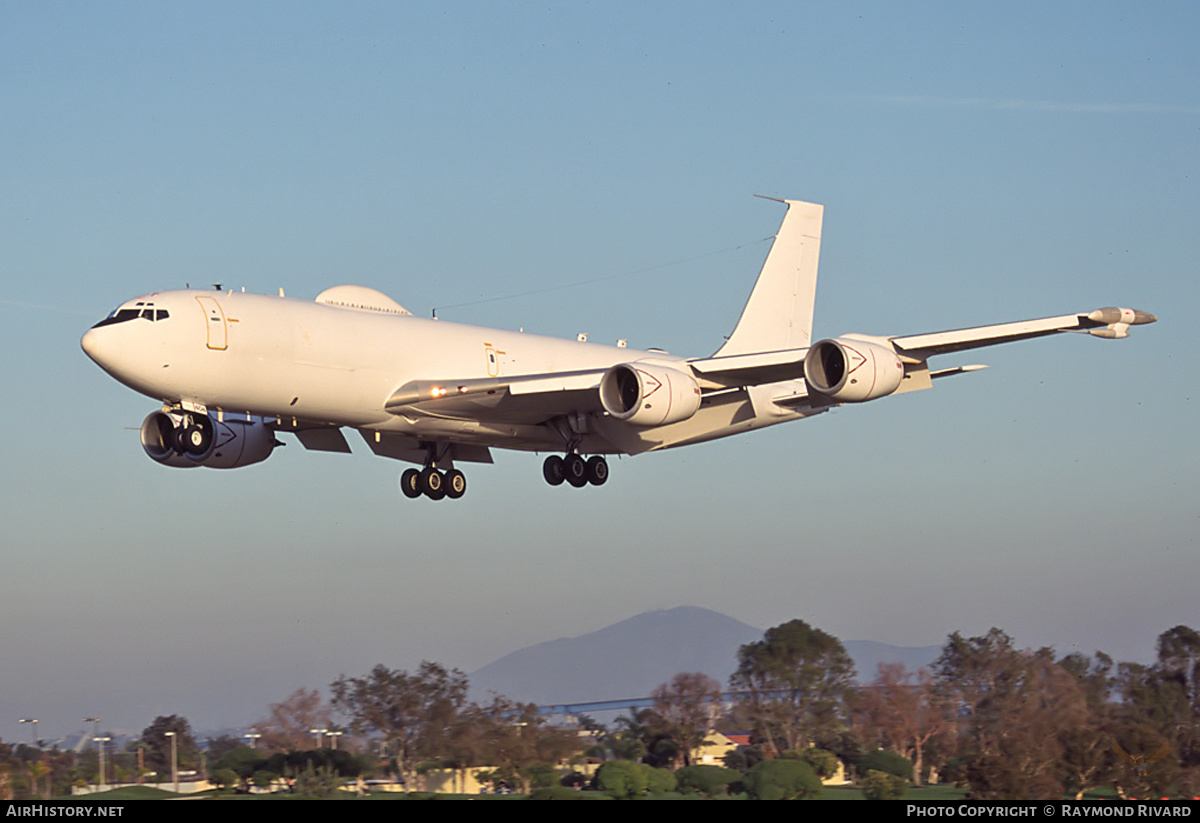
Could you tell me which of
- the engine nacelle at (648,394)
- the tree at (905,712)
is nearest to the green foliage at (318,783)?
the engine nacelle at (648,394)

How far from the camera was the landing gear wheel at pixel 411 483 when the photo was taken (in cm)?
4325

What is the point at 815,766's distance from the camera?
3834cm

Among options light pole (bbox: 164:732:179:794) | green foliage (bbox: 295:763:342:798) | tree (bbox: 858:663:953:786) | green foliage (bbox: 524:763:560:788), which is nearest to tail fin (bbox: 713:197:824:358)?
tree (bbox: 858:663:953:786)

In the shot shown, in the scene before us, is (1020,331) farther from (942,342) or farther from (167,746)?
(167,746)

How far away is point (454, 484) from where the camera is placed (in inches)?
1708

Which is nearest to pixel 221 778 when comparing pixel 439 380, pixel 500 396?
pixel 439 380

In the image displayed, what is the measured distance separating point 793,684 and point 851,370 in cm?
1321

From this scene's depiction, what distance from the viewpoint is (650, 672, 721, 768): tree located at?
41.1m

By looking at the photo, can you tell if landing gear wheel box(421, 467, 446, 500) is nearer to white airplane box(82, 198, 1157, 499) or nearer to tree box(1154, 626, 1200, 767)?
white airplane box(82, 198, 1157, 499)

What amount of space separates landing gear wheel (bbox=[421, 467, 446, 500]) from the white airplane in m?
0.04

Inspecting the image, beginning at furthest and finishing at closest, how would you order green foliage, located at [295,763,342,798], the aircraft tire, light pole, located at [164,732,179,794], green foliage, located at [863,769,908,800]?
green foliage, located at [863,769,908,800], the aircraft tire, light pole, located at [164,732,179,794], green foliage, located at [295,763,342,798]

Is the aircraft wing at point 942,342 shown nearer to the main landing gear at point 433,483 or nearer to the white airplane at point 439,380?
the white airplane at point 439,380

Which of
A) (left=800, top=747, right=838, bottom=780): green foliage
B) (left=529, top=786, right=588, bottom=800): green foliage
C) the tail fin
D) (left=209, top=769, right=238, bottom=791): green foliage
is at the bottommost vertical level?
(left=529, top=786, right=588, bottom=800): green foliage
